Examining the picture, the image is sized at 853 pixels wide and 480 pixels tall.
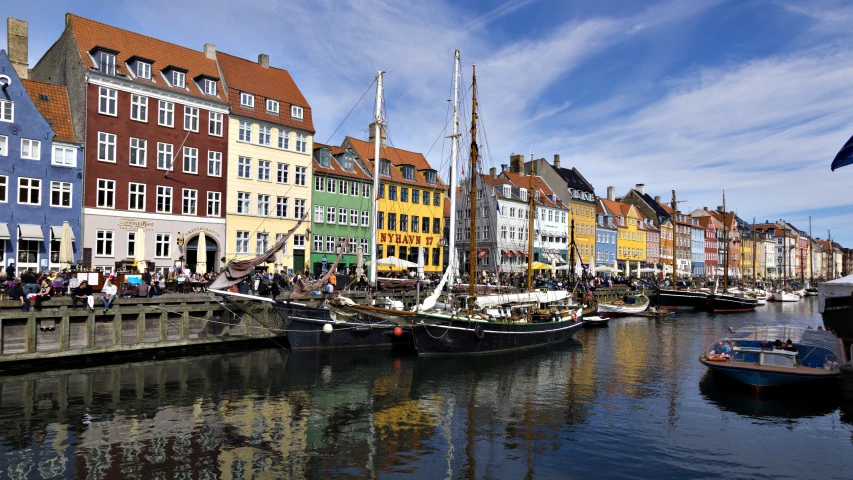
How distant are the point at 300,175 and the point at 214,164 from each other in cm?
814

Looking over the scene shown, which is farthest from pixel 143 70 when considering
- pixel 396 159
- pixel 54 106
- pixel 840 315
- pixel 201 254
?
pixel 840 315

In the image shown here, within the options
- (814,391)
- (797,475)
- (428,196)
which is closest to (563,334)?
(814,391)

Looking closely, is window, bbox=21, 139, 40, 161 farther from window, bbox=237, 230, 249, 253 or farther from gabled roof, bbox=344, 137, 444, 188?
gabled roof, bbox=344, 137, 444, 188

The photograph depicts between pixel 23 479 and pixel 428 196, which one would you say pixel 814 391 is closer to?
pixel 23 479

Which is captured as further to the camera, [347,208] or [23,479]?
[347,208]

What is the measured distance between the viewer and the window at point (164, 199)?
142 feet

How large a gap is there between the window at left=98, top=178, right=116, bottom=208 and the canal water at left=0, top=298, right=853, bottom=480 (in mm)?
18362

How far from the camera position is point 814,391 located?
22.6m

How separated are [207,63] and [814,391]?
151 feet

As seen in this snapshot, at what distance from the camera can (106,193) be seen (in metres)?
40.6

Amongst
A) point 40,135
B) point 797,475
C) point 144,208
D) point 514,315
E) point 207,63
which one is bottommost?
point 797,475

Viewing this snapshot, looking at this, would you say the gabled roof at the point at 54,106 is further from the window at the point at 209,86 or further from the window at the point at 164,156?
the window at the point at 209,86

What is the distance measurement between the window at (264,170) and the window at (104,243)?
511 inches

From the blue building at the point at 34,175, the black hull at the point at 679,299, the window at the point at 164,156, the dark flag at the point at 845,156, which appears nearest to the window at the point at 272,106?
the window at the point at 164,156
